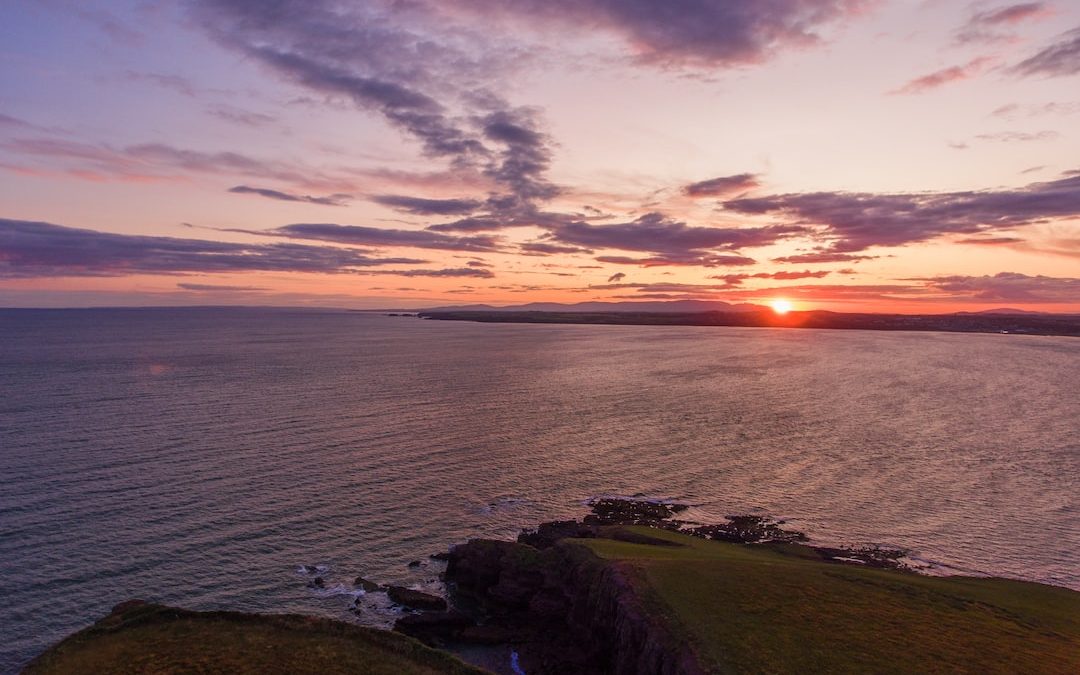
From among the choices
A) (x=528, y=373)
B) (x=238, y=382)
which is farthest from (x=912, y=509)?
(x=238, y=382)

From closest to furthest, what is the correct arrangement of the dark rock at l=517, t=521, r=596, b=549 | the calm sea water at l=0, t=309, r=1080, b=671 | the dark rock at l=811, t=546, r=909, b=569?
the calm sea water at l=0, t=309, r=1080, b=671, the dark rock at l=811, t=546, r=909, b=569, the dark rock at l=517, t=521, r=596, b=549

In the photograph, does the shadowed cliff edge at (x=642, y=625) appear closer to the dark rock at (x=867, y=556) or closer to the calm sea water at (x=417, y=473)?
the dark rock at (x=867, y=556)

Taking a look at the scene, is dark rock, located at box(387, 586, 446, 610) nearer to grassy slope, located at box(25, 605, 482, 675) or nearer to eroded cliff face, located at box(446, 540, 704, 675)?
eroded cliff face, located at box(446, 540, 704, 675)

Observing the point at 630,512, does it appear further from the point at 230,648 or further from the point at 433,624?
the point at 230,648

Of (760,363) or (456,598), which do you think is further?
(760,363)

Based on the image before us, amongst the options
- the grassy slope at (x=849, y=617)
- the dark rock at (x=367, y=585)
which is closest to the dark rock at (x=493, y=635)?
the grassy slope at (x=849, y=617)

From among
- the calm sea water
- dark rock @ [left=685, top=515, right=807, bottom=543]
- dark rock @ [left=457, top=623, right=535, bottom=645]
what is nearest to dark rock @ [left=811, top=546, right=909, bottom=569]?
the calm sea water

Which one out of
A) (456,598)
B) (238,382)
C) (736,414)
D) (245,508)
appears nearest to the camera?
(456,598)

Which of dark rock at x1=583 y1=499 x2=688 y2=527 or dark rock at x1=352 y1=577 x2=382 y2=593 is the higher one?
dark rock at x1=583 y1=499 x2=688 y2=527

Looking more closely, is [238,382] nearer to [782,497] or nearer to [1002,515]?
[782,497]
